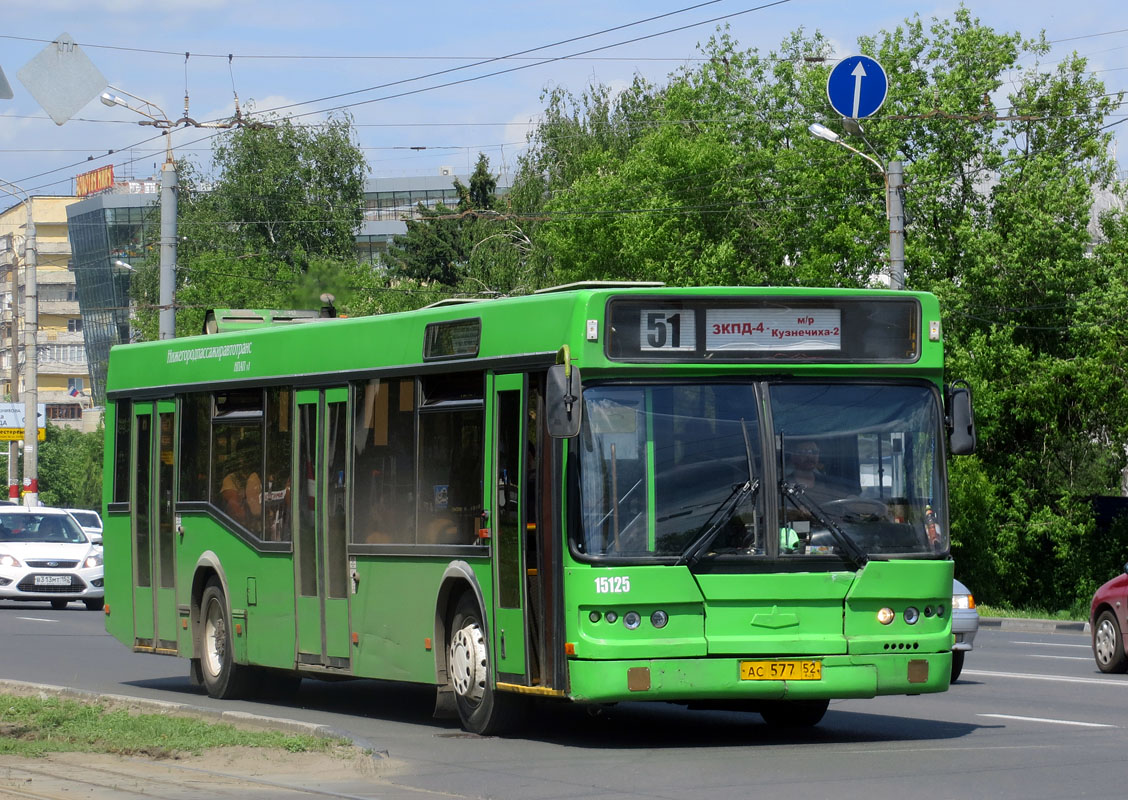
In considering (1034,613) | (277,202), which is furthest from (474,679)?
(277,202)

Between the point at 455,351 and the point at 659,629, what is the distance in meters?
2.70

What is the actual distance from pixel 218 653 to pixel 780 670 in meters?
6.30

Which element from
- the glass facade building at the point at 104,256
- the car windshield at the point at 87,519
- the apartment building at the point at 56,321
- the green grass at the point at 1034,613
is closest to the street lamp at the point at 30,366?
the car windshield at the point at 87,519

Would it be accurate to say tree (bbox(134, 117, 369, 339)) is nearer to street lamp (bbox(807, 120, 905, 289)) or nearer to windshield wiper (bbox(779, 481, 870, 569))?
street lamp (bbox(807, 120, 905, 289))

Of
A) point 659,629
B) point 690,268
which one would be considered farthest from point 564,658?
point 690,268

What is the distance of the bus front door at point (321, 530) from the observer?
14133 millimetres

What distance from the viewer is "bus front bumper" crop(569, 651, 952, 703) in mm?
11188

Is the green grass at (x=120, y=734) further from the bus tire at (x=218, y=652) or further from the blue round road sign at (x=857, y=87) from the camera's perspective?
the blue round road sign at (x=857, y=87)

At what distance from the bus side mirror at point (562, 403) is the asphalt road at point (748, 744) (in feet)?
6.34

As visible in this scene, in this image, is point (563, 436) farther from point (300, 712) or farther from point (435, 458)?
point (300, 712)

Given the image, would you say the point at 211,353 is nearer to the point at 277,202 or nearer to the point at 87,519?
the point at 87,519

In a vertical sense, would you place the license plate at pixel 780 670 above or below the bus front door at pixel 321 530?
below

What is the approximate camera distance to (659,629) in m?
11.3

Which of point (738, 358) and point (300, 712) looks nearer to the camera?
point (738, 358)
